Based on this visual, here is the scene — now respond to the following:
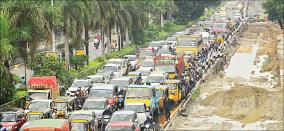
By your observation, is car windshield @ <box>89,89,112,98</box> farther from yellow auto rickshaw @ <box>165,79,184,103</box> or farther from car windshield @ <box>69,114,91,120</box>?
car windshield @ <box>69,114,91,120</box>

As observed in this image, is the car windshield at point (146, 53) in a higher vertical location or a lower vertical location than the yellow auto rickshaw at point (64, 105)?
higher

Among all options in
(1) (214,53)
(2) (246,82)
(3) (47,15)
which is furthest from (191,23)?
(3) (47,15)

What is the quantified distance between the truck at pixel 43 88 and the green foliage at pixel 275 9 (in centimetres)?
7054

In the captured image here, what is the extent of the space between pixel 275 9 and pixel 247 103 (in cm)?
6438

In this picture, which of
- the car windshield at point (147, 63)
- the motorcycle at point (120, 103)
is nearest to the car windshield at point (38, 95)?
the motorcycle at point (120, 103)

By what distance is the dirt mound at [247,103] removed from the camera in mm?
38000

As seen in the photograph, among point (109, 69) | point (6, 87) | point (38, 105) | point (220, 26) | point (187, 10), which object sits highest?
point (187, 10)

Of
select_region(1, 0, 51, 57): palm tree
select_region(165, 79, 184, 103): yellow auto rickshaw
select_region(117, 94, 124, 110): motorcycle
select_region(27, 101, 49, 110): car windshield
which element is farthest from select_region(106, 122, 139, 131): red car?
select_region(1, 0, 51, 57): palm tree

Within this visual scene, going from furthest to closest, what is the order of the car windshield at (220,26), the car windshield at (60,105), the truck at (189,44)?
the car windshield at (220,26)
the truck at (189,44)
the car windshield at (60,105)

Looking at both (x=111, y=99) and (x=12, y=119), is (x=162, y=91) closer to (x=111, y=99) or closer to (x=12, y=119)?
(x=111, y=99)

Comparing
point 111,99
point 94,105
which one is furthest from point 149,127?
point 111,99

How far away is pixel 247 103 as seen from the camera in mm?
42469

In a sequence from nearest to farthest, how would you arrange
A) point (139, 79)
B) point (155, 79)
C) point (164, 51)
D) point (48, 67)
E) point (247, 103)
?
1. point (155, 79)
2. point (247, 103)
3. point (48, 67)
4. point (139, 79)
5. point (164, 51)

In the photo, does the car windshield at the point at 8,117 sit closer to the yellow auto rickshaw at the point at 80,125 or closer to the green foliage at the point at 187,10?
the yellow auto rickshaw at the point at 80,125
